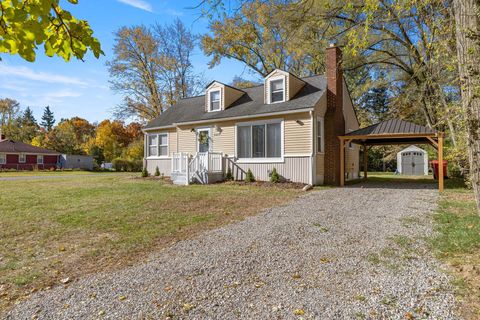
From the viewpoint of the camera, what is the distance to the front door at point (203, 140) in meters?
15.3

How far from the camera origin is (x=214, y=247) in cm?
447

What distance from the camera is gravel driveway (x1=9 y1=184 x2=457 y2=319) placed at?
263 cm

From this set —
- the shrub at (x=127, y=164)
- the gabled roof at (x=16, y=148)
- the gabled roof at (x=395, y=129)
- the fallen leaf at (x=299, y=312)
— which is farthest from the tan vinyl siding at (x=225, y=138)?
the gabled roof at (x=16, y=148)

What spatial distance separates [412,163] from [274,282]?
25834 millimetres

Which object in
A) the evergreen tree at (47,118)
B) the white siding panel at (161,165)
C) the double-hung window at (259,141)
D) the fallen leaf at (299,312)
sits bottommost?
the fallen leaf at (299,312)

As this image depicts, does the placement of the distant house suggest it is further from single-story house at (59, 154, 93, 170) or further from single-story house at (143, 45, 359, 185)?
single-story house at (143, 45, 359, 185)

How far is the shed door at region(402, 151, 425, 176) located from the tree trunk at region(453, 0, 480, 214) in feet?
80.0

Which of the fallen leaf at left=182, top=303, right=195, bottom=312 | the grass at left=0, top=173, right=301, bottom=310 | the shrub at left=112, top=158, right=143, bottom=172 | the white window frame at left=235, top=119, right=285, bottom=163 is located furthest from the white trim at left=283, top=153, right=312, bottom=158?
the shrub at left=112, top=158, right=143, bottom=172

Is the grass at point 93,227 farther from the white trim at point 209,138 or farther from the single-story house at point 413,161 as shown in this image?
the single-story house at point 413,161

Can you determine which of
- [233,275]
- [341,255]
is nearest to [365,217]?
[341,255]

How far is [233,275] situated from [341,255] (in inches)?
62.0

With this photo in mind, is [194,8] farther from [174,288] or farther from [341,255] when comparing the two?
[341,255]

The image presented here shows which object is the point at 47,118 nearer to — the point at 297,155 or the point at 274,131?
the point at 274,131

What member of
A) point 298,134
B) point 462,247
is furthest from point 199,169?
point 462,247
